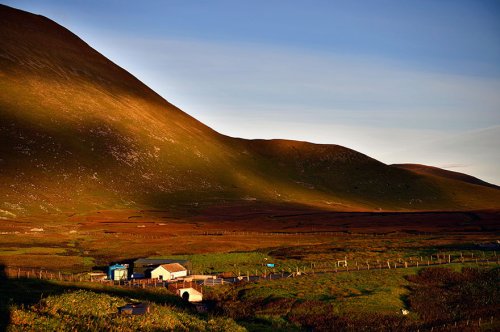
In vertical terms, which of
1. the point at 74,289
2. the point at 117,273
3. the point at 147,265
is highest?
the point at 74,289

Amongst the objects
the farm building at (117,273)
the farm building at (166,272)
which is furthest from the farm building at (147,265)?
the farm building at (117,273)

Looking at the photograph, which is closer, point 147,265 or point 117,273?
point 117,273

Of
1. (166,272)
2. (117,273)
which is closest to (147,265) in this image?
(117,273)

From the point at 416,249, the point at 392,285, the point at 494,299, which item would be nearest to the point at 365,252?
the point at 416,249

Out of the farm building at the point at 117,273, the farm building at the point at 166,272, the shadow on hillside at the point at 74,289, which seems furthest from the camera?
the farm building at the point at 117,273

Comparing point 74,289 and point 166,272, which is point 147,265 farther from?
point 74,289

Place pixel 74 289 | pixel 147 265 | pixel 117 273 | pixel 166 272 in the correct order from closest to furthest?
pixel 74 289 < pixel 166 272 < pixel 117 273 < pixel 147 265

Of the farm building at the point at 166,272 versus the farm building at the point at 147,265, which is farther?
the farm building at the point at 147,265

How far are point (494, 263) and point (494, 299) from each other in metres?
16.9

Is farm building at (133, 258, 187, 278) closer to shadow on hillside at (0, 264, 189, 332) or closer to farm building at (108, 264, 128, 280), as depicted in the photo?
farm building at (108, 264, 128, 280)

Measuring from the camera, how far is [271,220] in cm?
16338

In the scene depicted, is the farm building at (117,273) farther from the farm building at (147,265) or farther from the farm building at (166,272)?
the farm building at (166,272)

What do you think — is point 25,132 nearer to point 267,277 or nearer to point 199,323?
point 267,277

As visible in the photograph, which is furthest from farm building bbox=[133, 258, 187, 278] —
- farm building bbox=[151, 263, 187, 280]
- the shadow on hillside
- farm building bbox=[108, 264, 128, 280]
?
the shadow on hillside
